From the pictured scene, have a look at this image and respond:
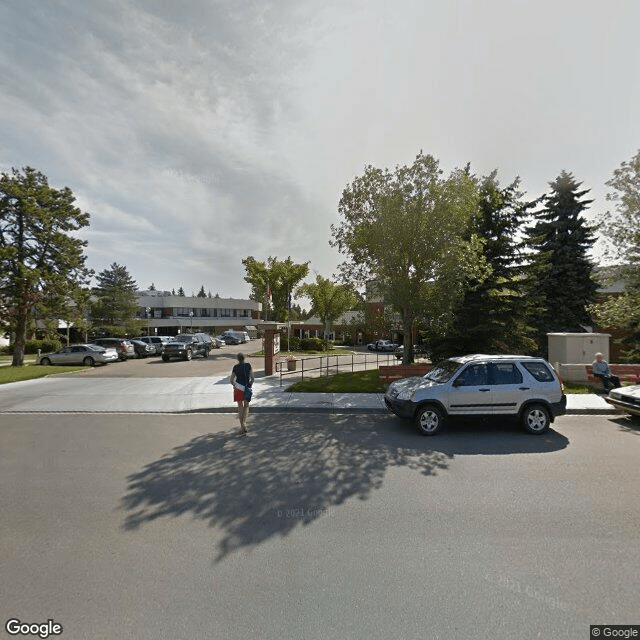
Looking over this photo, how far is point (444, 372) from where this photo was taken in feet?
27.4

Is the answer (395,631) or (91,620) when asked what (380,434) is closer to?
(395,631)

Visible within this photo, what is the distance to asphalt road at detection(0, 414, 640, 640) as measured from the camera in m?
2.81

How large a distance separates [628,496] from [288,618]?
5.01 metres

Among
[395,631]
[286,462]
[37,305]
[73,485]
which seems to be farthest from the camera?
[37,305]

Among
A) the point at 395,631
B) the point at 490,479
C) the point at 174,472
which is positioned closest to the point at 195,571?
the point at 395,631

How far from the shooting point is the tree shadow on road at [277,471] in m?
4.31

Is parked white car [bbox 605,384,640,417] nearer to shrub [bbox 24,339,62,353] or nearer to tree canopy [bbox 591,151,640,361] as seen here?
tree canopy [bbox 591,151,640,361]

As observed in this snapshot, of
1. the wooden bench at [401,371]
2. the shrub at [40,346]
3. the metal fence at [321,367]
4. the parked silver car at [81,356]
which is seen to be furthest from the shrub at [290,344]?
the wooden bench at [401,371]

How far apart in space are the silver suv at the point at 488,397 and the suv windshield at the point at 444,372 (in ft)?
0.17

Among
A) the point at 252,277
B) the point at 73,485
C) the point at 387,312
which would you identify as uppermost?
the point at 252,277

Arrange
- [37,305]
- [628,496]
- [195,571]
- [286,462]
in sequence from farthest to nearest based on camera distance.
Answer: [37,305]
[286,462]
[628,496]
[195,571]

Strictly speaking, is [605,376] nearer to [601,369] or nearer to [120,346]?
[601,369]

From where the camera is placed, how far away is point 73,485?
521 cm
